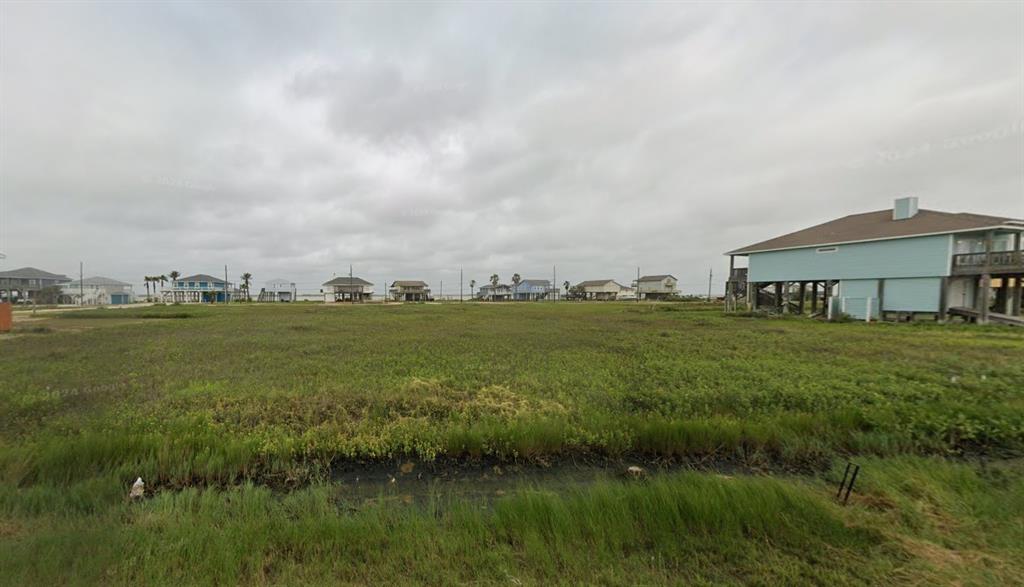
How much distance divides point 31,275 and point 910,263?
154150 millimetres

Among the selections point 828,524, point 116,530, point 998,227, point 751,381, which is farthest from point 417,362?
point 998,227

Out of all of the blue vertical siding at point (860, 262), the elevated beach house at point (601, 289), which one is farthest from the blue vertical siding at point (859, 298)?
the elevated beach house at point (601, 289)

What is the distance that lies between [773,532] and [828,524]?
515 mm

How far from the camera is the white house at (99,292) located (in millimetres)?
72438

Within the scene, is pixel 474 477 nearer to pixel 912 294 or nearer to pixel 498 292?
pixel 912 294

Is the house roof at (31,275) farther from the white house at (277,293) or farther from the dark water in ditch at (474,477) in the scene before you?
the dark water in ditch at (474,477)

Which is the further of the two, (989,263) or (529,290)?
(529,290)

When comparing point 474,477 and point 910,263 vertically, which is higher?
point 910,263

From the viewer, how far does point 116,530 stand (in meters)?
3.18

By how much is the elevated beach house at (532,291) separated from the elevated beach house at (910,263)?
82.8m

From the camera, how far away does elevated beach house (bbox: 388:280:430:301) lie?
9350cm

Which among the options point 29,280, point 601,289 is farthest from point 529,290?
point 29,280

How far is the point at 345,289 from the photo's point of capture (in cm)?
8775

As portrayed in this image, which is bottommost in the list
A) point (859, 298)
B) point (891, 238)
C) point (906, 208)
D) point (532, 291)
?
point (532, 291)
